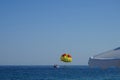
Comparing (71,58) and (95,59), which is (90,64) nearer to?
(95,59)

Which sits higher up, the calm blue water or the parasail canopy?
the parasail canopy

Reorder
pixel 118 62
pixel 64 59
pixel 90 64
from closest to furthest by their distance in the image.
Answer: pixel 118 62
pixel 90 64
pixel 64 59

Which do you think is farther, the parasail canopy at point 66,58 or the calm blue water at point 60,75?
the parasail canopy at point 66,58

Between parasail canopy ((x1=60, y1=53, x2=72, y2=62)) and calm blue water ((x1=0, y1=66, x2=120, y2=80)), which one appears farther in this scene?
parasail canopy ((x1=60, y1=53, x2=72, y2=62))

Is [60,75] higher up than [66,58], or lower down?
lower down

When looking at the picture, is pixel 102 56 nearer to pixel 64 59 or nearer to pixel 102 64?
pixel 102 64

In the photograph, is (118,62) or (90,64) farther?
(90,64)

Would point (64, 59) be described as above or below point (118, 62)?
above

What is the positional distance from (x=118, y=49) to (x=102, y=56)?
0.64 m

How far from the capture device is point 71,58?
59.8 metres

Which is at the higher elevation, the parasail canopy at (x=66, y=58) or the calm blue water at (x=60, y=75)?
the parasail canopy at (x=66, y=58)

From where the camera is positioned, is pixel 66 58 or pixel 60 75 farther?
pixel 60 75

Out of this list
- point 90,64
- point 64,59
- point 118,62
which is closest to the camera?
point 118,62

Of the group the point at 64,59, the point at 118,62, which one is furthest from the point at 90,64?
the point at 64,59
